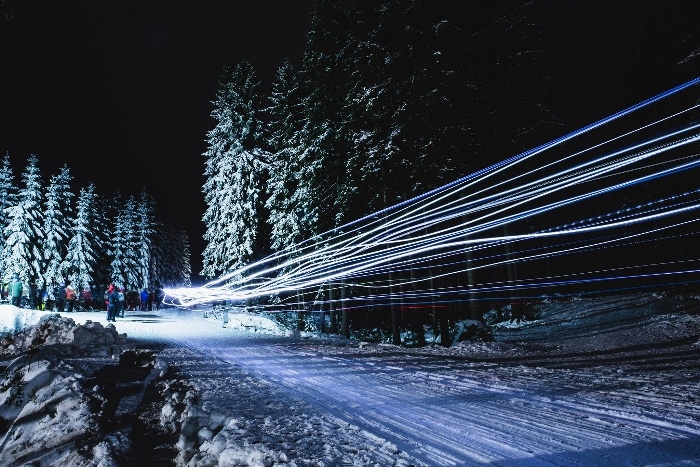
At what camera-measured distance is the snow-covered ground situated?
4.25 metres

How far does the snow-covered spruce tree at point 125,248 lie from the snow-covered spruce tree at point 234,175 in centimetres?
2755

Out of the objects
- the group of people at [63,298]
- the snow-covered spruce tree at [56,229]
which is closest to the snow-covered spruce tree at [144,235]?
the group of people at [63,298]

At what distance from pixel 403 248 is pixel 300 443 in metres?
13.0

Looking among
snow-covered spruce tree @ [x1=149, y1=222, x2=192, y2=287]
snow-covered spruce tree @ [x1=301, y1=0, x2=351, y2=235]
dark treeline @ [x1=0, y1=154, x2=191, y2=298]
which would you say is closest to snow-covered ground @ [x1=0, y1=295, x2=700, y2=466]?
snow-covered spruce tree @ [x1=301, y1=0, x2=351, y2=235]

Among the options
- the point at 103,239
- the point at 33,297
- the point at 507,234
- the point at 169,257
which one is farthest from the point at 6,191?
the point at 507,234

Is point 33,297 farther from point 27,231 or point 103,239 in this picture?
point 103,239

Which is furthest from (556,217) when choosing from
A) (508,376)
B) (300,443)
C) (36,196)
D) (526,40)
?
(36,196)

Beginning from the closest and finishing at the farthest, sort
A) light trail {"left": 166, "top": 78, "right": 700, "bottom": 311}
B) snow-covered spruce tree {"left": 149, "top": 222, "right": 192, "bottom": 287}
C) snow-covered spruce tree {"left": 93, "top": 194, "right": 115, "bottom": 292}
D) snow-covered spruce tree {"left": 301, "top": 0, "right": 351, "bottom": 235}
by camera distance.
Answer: light trail {"left": 166, "top": 78, "right": 700, "bottom": 311}, snow-covered spruce tree {"left": 301, "top": 0, "right": 351, "bottom": 235}, snow-covered spruce tree {"left": 93, "top": 194, "right": 115, "bottom": 292}, snow-covered spruce tree {"left": 149, "top": 222, "right": 192, "bottom": 287}

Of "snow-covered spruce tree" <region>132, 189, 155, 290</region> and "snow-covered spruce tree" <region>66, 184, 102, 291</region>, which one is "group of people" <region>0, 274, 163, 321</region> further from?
"snow-covered spruce tree" <region>132, 189, 155, 290</region>

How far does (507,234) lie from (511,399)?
16292mm

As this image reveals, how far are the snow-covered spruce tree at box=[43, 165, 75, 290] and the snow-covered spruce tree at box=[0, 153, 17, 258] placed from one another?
10.5 ft

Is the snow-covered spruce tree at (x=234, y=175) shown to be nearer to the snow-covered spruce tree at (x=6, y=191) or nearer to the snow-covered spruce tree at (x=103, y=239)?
the snow-covered spruce tree at (x=6, y=191)

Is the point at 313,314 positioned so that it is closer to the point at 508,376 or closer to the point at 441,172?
the point at 441,172

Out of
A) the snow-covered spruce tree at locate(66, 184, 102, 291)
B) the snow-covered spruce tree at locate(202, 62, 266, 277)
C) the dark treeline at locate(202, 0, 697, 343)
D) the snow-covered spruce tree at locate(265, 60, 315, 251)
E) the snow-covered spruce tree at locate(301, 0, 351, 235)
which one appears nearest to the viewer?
the dark treeline at locate(202, 0, 697, 343)
